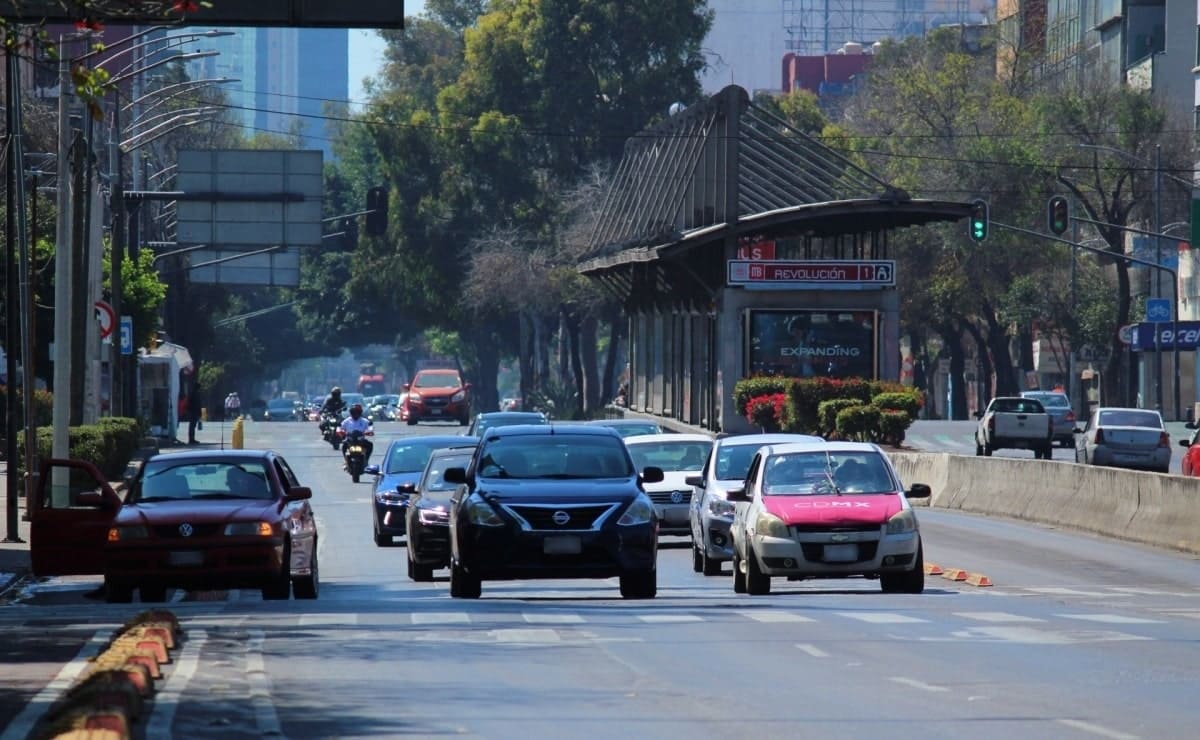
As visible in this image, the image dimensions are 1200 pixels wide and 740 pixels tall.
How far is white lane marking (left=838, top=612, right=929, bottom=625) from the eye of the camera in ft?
60.1

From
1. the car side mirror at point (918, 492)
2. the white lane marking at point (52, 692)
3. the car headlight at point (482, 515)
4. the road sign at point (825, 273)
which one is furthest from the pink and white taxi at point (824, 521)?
the road sign at point (825, 273)

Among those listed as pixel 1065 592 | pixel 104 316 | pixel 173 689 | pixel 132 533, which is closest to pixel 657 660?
pixel 173 689

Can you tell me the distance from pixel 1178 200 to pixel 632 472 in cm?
7072

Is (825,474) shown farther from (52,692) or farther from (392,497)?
(52,692)

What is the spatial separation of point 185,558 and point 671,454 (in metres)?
13.0

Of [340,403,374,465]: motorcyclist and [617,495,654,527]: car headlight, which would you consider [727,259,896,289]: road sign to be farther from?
[617,495,654,527]: car headlight

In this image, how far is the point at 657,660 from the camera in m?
15.1

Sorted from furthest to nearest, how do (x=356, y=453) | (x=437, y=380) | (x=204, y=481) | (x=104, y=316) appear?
(x=437, y=380) < (x=356, y=453) < (x=104, y=316) < (x=204, y=481)

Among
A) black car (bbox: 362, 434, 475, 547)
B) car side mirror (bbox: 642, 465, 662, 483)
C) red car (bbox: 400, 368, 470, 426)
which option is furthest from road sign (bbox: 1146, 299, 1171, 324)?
car side mirror (bbox: 642, 465, 662, 483)

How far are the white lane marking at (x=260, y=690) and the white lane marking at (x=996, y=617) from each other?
18.7ft

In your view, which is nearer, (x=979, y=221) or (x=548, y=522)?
(x=548, y=522)

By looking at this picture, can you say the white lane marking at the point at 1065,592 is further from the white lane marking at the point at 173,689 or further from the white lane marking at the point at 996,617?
the white lane marking at the point at 173,689

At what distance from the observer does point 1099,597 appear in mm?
22281

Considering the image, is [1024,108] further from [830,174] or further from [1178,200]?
[830,174]
